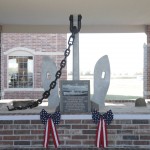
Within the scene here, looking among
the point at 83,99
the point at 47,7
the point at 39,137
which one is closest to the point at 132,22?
the point at 47,7

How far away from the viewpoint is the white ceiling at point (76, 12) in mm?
8258

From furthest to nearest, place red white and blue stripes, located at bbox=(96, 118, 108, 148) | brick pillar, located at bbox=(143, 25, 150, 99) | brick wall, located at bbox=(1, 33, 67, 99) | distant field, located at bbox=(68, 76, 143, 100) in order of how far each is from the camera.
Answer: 1. distant field, located at bbox=(68, 76, 143, 100)
2. brick wall, located at bbox=(1, 33, 67, 99)
3. brick pillar, located at bbox=(143, 25, 150, 99)
4. red white and blue stripes, located at bbox=(96, 118, 108, 148)

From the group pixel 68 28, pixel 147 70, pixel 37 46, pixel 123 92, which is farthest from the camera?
pixel 123 92

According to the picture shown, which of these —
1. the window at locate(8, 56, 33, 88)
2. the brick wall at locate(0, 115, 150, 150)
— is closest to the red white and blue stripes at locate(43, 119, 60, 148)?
the brick wall at locate(0, 115, 150, 150)

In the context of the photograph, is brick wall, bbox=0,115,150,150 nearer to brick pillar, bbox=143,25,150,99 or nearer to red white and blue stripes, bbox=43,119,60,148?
red white and blue stripes, bbox=43,119,60,148

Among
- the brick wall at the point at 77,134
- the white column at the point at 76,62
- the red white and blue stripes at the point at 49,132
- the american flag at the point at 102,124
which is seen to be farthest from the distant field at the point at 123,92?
the red white and blue stripes at the point at 49,132

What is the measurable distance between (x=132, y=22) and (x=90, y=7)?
3073 mm

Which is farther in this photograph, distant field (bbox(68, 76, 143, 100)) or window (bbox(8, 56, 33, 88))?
distant field (bbox(68, 76, 143, 100))

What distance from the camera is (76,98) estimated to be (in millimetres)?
7219

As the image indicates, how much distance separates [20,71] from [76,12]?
30.3 feet

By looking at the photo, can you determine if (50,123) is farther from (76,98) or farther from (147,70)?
(147,70)

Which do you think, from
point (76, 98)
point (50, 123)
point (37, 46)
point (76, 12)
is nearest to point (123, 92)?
point (37, 46)

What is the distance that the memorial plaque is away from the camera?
719 centimetres

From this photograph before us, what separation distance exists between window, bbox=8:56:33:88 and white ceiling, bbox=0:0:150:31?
538cm
